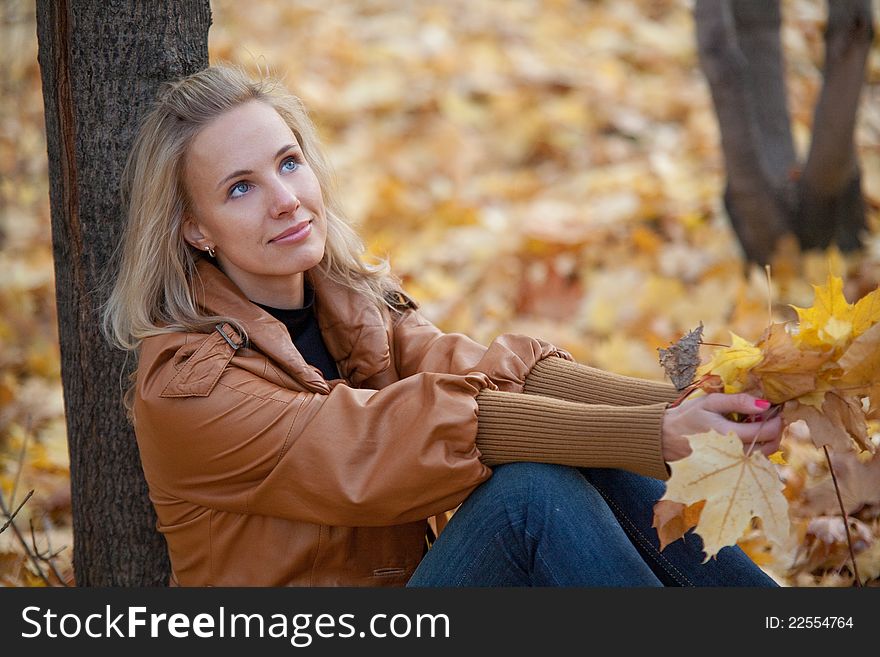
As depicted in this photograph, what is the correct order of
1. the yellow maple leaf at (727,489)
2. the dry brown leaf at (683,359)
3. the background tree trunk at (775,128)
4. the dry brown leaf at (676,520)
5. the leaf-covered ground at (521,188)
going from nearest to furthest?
Answer: the yellow maple leaf at (727,489), the dry brown leaf at (676,520), the dry brown leaf at (683,359), the leaf-covered ground at (521,188), the background tree trunk at (775,128)

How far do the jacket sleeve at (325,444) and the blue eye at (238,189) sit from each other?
35 cm

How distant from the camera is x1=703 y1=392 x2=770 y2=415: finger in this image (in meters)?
1.69

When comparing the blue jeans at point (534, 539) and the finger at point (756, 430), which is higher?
the finger at point (756, 430)

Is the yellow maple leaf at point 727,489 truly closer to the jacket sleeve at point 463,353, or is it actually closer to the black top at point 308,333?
the jacket sleeve at point 463,353

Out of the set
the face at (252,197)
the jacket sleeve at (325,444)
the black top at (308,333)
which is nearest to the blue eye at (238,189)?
the face at (252,197)

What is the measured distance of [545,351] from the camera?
7.11 feet

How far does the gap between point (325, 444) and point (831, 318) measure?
874 millimetres

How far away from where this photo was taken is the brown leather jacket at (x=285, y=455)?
1.76 m

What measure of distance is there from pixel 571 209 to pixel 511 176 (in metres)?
0.72

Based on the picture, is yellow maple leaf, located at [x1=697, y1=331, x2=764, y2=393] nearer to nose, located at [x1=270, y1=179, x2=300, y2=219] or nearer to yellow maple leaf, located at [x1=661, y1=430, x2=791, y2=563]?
yellow maple leaf, located at [x1=661, y1=430, x2=791, y2=563]

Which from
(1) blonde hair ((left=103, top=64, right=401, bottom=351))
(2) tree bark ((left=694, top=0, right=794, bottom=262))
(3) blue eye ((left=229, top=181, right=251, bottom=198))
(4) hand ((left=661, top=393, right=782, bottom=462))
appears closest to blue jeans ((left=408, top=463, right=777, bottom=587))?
(4) hand ((left=661, top=393, right=782, bottom=462))

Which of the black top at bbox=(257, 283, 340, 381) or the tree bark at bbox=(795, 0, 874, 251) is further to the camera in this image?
the tree bark at bbox=(795, 0, 874, 251)

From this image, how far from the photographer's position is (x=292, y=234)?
199 centimetres

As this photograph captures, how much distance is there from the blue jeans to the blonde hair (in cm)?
56
